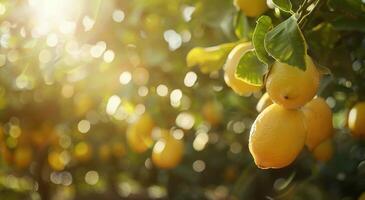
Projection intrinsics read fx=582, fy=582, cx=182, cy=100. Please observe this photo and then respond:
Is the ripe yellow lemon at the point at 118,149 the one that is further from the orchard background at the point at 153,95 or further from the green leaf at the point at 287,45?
the green leaf at the point at 287,45

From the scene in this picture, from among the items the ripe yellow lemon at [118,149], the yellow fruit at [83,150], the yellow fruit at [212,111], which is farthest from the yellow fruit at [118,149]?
the yellow fruit at [212,111]

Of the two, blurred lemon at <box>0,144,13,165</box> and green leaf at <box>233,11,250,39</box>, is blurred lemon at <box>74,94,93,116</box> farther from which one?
green leaf at <box>233,11,250,39</box>

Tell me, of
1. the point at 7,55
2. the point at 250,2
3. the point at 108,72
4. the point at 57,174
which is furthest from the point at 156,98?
the point at 57,174

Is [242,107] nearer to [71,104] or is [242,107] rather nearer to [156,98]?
[156,98]

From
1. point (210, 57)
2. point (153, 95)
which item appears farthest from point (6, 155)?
point (210, 57)

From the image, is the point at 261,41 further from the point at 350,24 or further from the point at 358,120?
the point at 358,120

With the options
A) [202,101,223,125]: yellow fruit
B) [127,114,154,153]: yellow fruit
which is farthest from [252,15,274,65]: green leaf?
[202,101,223,125]: yellow fruit
